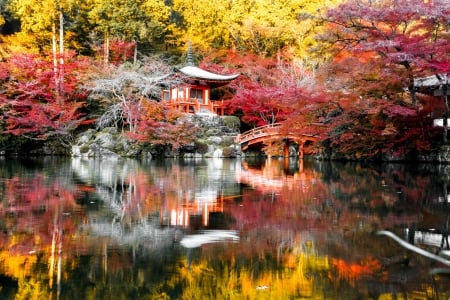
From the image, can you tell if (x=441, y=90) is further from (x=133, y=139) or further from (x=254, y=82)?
(x=133, y=139)

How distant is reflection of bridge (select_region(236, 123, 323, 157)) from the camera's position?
28.8 meters

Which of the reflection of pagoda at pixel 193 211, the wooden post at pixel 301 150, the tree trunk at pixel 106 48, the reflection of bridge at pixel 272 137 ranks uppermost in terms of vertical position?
the tree trunk at pixel 106 48

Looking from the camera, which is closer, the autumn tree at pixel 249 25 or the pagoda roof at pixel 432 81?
the pagoda roof at pixel 432 81

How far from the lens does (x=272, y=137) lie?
29.3 meters

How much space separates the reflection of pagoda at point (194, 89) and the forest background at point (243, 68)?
1.11m

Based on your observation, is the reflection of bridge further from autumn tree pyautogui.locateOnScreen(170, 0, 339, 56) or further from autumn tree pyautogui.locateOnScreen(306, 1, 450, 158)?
autumn tree pyautogui.locateOnScreen(170, 0, 339, 56)

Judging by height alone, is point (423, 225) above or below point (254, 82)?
below

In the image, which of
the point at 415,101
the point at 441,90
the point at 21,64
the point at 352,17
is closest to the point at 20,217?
the point at 352,17

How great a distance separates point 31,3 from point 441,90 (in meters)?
25.4

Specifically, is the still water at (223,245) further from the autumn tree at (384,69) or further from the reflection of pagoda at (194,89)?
the reflection of pagoda at (194,89)

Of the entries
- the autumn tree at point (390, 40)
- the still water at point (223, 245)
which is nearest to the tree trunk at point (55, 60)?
the autumn tree at point (390, 40)

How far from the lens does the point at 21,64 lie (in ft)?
97.5

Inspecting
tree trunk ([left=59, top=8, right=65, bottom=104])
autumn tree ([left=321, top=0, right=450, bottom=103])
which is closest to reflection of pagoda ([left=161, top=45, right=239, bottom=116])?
tree trunk ([left=59, top=8, right=65, bottom=104])

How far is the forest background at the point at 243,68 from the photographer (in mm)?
20359
